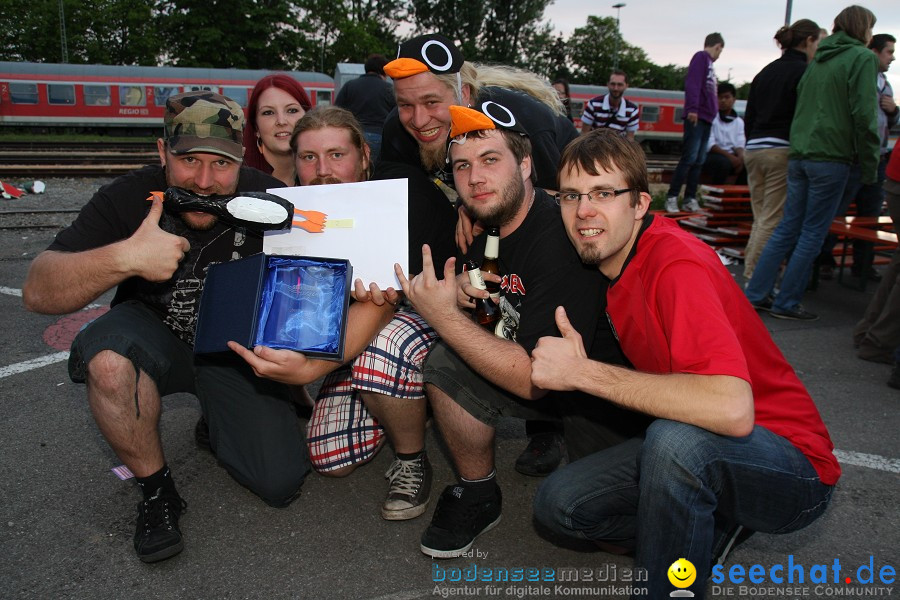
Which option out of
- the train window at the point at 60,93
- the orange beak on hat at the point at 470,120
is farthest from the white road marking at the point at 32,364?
the train window at the point at 60,93

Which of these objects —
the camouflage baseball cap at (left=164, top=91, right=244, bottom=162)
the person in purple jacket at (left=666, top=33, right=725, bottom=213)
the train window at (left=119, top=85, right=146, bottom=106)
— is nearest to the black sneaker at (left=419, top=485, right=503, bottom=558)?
the camouflage baseball cap at (left=164, top=91, right=244, bottom=162)

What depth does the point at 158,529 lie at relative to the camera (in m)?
2.67

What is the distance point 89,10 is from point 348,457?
157 feet

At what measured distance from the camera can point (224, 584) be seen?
251 cm

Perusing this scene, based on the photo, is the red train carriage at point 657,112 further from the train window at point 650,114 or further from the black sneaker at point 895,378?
the black sneaker at point 895,378

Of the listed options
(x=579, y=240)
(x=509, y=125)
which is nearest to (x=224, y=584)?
(x=579, y=240)

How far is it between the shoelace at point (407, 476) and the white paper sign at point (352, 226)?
0.92m

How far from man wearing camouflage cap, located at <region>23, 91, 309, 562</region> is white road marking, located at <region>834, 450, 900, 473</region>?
2846mm

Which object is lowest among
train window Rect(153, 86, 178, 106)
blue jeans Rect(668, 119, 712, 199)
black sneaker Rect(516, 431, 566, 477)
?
black sneaker Rect(516, 431, 566, 477)

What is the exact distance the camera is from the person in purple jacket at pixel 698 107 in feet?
29.8

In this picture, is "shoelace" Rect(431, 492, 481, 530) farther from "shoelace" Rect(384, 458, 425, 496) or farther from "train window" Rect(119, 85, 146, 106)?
"train window" Rect(119, 85, 146, 106)

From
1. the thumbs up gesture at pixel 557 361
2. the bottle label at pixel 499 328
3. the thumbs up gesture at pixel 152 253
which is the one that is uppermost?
the thumbs up gesture at pixel 152 253

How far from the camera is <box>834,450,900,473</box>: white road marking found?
340cm

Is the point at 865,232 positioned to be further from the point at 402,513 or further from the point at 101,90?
the point at 101,90
